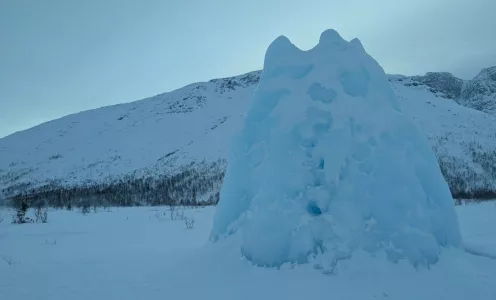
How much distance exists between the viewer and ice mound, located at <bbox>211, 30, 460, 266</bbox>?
17.5 feet

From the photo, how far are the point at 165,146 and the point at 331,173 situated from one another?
82418mm

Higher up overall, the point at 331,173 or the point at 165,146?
the point at 165,146

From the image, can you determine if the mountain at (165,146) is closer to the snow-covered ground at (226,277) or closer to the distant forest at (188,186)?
the distant forest at (188,186)

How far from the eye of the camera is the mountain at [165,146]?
180 feet

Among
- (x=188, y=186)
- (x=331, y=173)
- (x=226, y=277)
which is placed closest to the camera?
(x=226, y=277)

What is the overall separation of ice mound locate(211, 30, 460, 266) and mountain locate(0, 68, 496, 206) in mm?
38047

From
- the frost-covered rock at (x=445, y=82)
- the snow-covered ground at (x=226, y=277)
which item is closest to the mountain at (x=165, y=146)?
the snow-covered ground at (x=226, y=277)

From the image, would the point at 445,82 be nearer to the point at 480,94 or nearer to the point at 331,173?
the point at 480,94

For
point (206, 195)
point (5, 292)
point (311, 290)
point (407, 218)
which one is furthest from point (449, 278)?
point (206, 195)

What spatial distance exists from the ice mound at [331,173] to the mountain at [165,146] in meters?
38.0

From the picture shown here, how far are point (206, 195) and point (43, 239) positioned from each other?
3452 cm

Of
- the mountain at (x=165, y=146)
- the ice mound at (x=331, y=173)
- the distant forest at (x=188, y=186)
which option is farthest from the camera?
the mountain at (x=165, y=146)

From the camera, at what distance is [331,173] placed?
5652 mm

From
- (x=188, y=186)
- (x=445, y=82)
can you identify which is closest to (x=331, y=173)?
(x=188, y=186)
